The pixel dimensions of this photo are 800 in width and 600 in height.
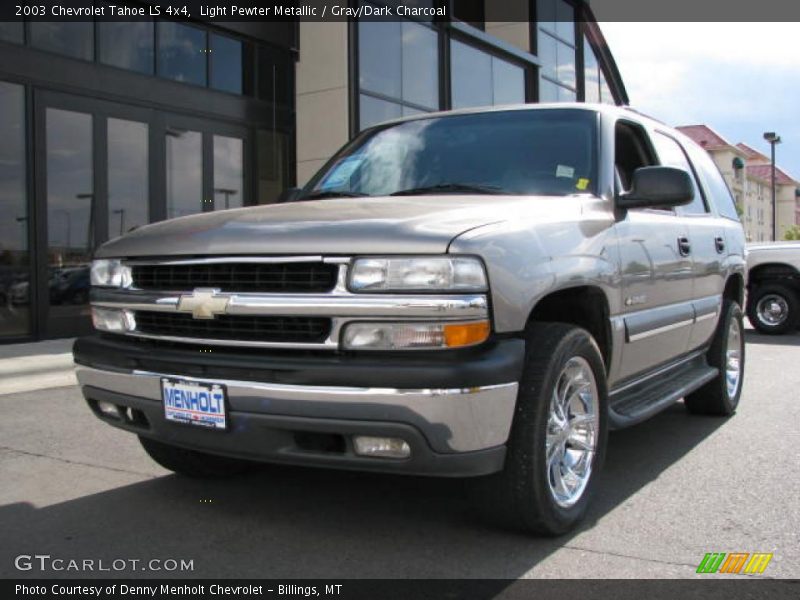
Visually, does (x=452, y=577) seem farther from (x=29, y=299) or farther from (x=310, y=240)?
(x=29, y=299)

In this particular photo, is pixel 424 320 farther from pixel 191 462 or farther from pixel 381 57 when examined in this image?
pixel 381 57

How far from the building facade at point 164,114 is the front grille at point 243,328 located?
27.6 feet

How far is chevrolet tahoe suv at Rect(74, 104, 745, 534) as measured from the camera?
2.73 metres

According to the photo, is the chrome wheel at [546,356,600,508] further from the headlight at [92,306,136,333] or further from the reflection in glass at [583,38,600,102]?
the reflection in glass at [583,38,600,102]

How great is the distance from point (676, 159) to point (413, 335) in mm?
3279

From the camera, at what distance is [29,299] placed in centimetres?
1083

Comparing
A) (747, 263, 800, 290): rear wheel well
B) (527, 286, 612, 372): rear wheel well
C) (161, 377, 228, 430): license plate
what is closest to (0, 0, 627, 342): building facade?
(747, 263, 800, 290): rear wheel well

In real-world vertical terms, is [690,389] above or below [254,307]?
below

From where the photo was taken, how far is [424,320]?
2717 millimetres

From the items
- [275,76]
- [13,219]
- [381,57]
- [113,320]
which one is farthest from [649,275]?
[381,57]

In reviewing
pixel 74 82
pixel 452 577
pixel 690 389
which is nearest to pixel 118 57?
pixel 74 82

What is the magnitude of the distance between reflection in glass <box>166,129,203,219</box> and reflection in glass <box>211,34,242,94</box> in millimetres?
1123

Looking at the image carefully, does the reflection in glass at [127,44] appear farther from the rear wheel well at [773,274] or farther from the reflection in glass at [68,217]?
the rear wheel well at [773,274]

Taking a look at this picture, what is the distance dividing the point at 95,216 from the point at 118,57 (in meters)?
2.49
